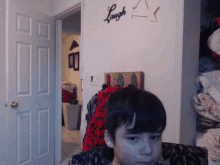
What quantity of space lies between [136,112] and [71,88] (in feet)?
12.2

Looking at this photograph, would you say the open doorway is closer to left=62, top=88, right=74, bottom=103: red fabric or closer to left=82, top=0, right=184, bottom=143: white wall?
left=62, top=88, right=74, bottom=103: red fabric

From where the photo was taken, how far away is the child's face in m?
0.59

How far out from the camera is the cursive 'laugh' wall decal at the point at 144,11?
117 centimetres

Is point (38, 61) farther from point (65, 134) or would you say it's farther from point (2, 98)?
point (65, 134)

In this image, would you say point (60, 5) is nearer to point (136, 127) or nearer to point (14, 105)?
point (14, 105)

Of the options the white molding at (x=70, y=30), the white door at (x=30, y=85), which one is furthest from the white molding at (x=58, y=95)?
the white molding at (x=70, y=30)

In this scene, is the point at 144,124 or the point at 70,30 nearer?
the point at 144,124

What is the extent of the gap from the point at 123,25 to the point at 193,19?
53cm

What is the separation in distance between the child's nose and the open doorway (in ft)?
7.33

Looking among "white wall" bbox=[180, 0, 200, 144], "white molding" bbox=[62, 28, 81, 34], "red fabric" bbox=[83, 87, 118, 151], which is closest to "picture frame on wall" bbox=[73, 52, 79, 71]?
"white molding" bbox=[62, 28, 81, 34]

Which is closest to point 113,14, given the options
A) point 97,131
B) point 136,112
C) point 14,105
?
point 97,131

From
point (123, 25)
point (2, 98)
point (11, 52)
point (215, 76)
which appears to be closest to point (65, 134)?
point (2, 98)

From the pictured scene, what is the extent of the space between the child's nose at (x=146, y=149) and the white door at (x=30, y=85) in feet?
5.62

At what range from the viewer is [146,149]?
23.0 inches
